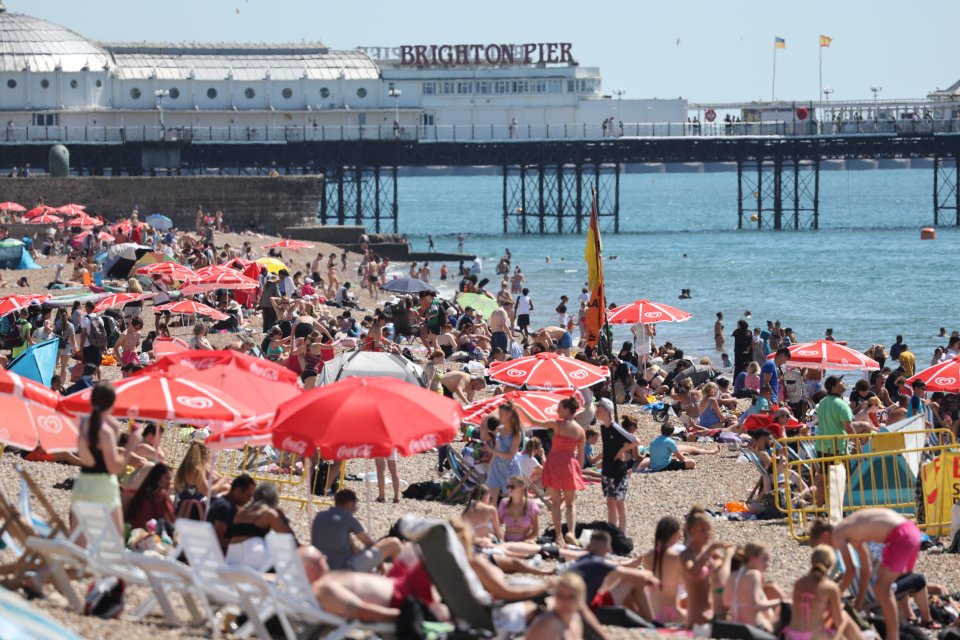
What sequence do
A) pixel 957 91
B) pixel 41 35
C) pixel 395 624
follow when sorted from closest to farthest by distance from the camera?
pixel 395 624, pixel 41 35, pixel 957 91

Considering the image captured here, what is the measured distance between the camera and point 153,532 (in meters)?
9.08

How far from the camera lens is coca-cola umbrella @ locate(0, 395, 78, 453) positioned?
903 centimetres

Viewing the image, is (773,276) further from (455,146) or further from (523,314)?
(523,314)

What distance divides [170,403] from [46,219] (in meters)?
31.7

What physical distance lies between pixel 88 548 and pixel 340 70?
193 feet

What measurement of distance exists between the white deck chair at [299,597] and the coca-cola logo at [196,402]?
2.04 m

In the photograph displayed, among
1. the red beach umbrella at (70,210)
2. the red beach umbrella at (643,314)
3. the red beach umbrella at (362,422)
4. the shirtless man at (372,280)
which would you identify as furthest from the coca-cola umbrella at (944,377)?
the red beach umbrella at (70,210)

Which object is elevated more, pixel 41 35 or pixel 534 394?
pixel 41 35

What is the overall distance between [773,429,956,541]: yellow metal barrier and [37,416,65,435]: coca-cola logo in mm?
5315

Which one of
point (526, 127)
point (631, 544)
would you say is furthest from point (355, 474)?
point (526, 127)

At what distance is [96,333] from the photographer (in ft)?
59.0

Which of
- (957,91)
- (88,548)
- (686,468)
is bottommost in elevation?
(686,468)

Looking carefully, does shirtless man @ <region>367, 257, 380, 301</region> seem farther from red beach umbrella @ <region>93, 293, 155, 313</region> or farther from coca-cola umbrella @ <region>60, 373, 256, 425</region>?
coca-cola umbrella @ <region>60, 373, 256, 425</region>

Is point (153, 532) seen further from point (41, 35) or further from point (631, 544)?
point (41, 35)
